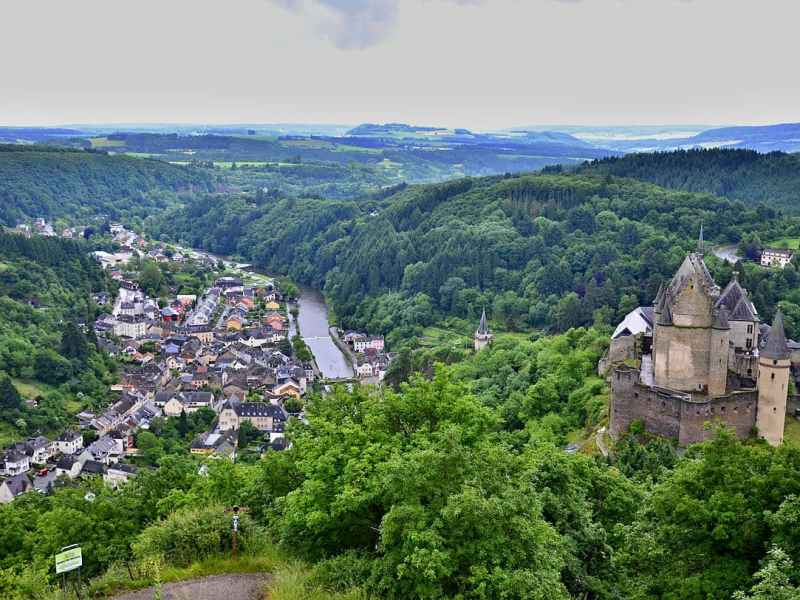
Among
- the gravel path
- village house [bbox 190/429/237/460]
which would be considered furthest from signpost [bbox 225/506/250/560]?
village house [bbox 190/429/237/460]

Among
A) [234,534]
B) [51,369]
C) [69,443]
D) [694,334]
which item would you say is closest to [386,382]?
[69,443]

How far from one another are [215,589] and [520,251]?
92031 millimetres

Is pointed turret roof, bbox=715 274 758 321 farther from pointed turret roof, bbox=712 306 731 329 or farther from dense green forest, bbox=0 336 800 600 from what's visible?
dense green forest, bbox=0 336 800 600

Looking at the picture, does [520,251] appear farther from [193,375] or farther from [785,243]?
[193,375]

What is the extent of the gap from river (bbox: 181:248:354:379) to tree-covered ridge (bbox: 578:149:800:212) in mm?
50715

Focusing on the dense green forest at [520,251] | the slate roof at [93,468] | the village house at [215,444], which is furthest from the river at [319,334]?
the slate roof at [93,468]

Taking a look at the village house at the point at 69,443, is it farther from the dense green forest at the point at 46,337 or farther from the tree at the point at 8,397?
the tree at the point at 8,397

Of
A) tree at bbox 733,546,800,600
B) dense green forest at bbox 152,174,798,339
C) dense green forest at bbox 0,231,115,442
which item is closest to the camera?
tree at bbox 733,546,800,600

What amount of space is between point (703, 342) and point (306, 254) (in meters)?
117

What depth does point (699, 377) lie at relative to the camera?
1401 inches

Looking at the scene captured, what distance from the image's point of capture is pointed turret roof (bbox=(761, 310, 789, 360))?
107 ft

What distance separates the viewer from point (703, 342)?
35.4 metres

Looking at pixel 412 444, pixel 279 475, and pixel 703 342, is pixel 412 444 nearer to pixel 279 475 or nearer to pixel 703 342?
pixel 279 475

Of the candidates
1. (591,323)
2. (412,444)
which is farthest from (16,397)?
(412,444)
